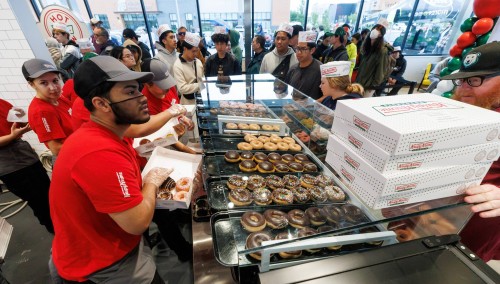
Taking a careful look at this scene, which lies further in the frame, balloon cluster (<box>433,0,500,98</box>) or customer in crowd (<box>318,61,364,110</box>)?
balloon cluster (<box>433,0,500,98</box>)

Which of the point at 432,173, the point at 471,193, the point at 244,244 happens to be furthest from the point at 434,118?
the point at 244,244

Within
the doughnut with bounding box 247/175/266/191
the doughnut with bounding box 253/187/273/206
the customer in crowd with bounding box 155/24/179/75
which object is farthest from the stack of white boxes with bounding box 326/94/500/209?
the customer in crowd with bounding box 155/24/179/75

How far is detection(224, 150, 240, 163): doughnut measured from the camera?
2.59m

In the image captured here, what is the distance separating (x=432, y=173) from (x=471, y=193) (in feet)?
1.35

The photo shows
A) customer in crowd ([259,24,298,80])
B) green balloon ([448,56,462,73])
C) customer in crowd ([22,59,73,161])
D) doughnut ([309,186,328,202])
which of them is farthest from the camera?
customer in crowd ([259,24,298,80])

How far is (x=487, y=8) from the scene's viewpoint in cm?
379

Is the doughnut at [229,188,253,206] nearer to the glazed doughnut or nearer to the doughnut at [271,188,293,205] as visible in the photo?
the doughnut at [271,188,293,205]

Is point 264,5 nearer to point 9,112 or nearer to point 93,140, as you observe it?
point 9,112

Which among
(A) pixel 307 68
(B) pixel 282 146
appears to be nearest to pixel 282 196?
(B) pixel 282 146

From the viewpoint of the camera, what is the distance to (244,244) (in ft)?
4.69

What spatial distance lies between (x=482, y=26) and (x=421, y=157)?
4852 mm

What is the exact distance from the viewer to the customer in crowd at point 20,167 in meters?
2.85

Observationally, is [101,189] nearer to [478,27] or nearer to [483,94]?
[483,94]

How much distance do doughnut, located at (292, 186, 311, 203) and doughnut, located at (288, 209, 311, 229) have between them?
130 mm
